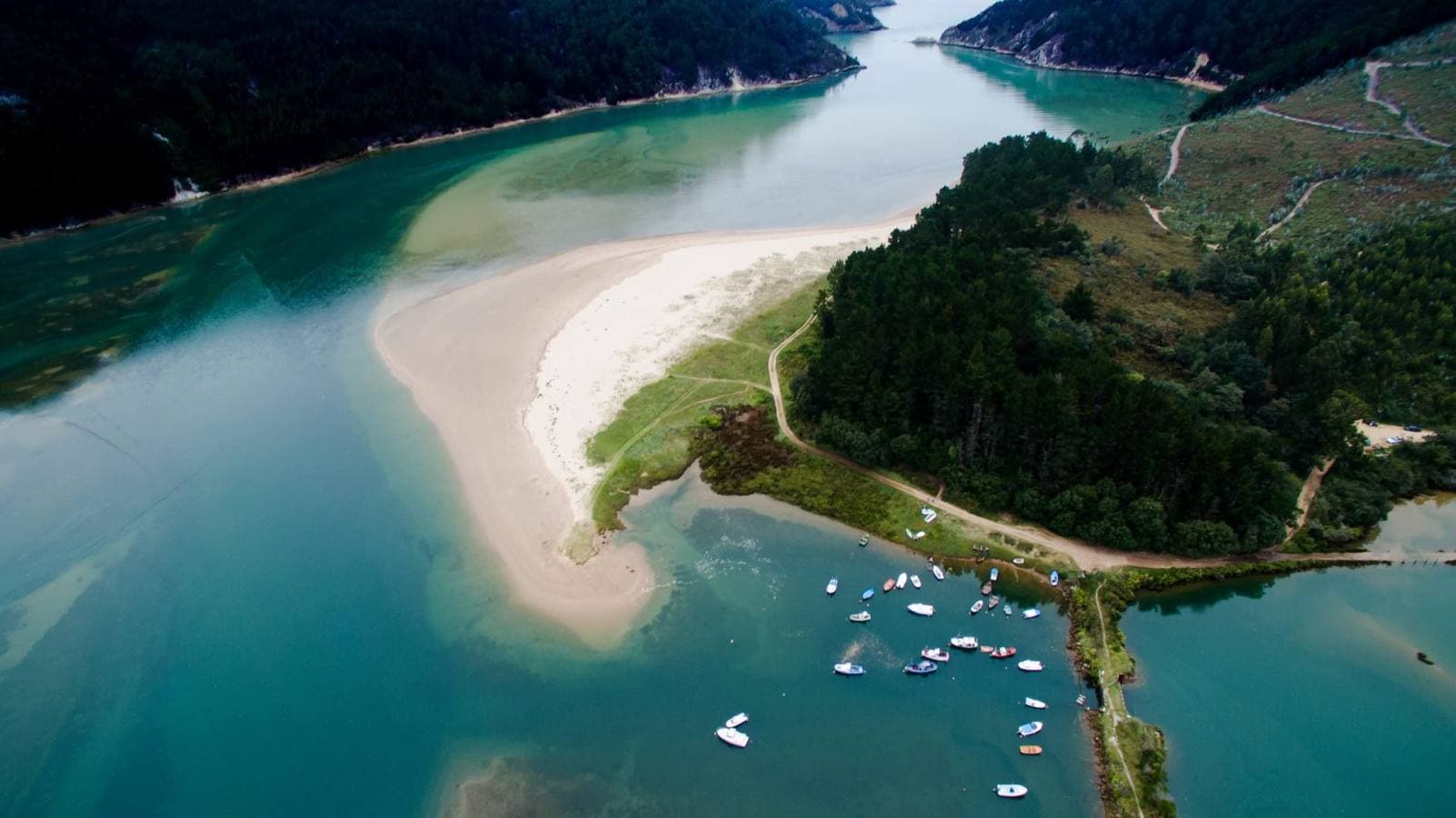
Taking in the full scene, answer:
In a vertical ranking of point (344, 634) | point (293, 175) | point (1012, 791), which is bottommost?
point (1012, 791)

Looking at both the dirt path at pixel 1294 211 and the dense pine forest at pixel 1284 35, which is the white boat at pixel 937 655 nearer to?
the dirt path at pixel 1294 211

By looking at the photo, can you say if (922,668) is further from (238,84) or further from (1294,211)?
(238,84)

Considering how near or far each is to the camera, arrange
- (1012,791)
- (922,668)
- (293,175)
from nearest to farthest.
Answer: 1. (1012,791)
2. (922,668)
3. (293,175)

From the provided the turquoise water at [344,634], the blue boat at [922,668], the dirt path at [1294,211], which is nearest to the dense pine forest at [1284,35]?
the dirt path at [1294,211]

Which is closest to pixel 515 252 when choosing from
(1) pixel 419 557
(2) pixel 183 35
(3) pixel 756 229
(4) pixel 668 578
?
(3) pixel 756 229

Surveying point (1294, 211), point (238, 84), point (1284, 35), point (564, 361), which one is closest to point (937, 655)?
point (564, 361)
